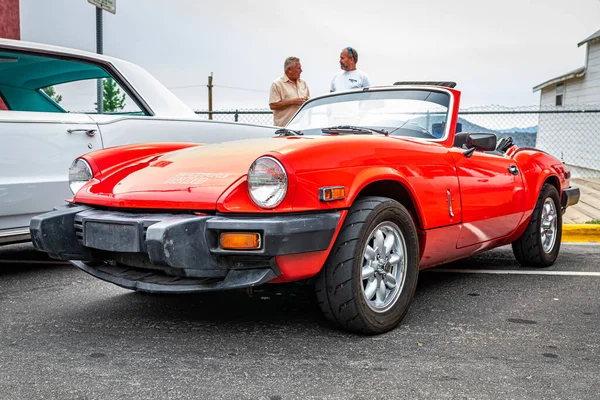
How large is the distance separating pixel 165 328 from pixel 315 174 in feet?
3.52

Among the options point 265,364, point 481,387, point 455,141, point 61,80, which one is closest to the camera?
point 481,387

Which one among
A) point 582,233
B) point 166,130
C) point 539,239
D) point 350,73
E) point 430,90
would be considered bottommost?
point 582,233

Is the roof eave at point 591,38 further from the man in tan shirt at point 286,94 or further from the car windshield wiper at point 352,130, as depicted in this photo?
the car windshield wiper at point 352,130

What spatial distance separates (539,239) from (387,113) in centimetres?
161

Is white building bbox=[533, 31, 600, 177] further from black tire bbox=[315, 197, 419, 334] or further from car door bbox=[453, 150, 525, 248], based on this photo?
black tire bbox=[315, 197, 419, 334]

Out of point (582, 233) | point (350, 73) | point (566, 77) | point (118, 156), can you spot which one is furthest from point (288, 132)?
point (566, 77)

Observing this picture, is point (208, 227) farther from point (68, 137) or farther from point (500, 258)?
point (500, 258)

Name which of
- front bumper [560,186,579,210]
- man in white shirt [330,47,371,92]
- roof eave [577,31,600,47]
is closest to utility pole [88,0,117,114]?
man in white shirt [330,47,371,92]

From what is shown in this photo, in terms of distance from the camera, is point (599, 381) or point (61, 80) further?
point (61, 80)

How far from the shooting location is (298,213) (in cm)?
292

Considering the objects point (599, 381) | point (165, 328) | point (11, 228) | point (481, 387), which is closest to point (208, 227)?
point (165, 328)

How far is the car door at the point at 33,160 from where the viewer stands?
439 cm

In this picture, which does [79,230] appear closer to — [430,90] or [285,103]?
[430,90]

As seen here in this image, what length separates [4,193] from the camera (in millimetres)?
4383
